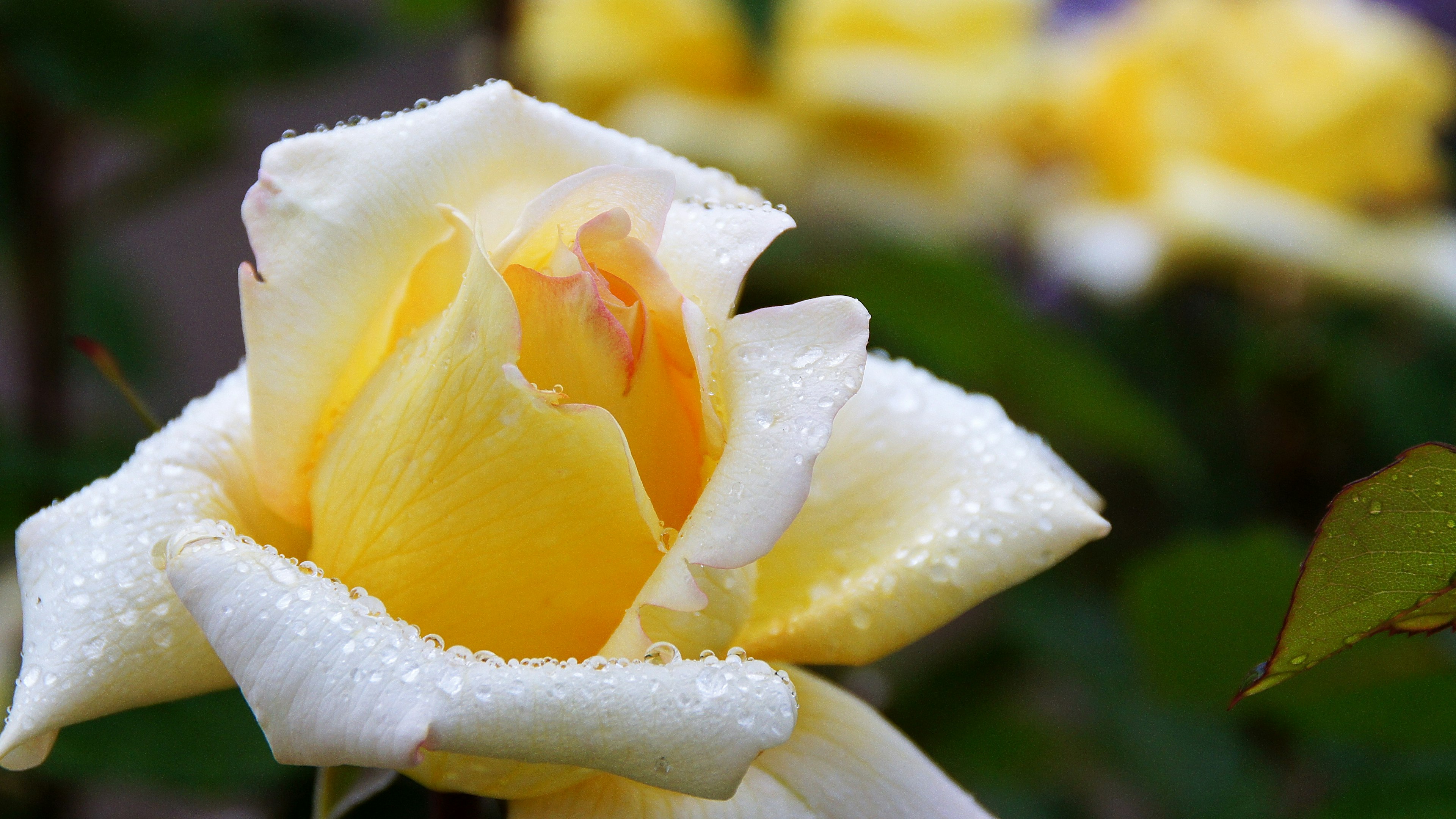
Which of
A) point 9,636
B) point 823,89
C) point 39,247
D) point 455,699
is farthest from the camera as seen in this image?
point 823,89

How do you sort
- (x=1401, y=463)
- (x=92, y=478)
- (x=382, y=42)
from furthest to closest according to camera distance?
(x=382, y=42) < (x=92, y=478) < (x=1401, y=463)

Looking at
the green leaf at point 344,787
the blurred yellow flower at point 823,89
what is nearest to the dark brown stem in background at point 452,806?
the green leaf at point 344,787

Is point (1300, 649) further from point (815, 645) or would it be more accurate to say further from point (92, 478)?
point (92, 478)

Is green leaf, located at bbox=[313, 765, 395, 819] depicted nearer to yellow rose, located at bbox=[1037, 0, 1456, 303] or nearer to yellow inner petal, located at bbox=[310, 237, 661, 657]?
yellow inner petal, located at bbox=[310, 237, 661, 657]

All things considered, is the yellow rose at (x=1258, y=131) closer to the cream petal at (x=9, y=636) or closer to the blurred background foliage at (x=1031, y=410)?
the blurred background foliage at (x=1031, y=410)

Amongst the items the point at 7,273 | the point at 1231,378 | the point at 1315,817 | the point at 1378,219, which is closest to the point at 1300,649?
the point at 1315,817

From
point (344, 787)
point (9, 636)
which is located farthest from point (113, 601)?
point (9, 636)

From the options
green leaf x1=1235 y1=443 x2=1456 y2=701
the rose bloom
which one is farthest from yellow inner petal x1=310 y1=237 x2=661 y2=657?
green leaf x1=1235 y1=443 x2=1456 y2=701

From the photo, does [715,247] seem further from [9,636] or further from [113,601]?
[9,636]
